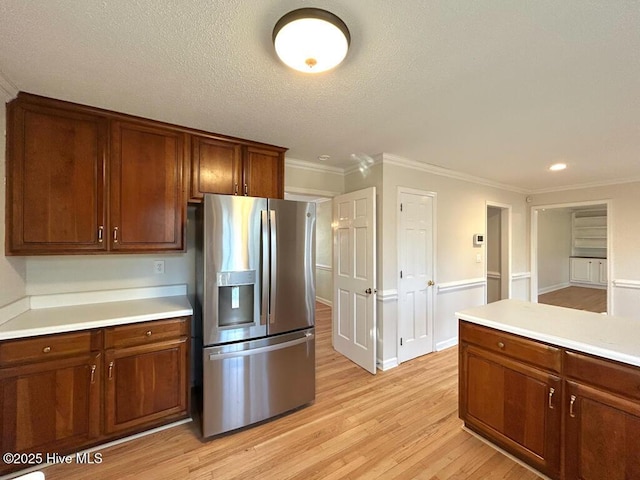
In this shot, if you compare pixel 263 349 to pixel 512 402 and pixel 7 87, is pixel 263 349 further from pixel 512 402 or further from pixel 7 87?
pixel 7 87

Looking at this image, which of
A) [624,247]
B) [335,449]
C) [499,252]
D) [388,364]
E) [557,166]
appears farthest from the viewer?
[499,252]

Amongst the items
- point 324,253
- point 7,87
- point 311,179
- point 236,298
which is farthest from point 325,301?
point 7,87

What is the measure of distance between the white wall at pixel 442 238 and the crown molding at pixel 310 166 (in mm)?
183

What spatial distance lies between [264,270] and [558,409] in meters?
2.06

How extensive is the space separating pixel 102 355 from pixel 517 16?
→ 9.82 ft

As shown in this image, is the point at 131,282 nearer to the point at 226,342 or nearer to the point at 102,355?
the point at 102,355

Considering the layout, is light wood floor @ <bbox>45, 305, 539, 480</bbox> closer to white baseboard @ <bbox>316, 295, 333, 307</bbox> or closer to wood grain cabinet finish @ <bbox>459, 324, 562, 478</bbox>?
wood grain cabinet finish @ <bbox>459, 324, 562, 478</bbox>

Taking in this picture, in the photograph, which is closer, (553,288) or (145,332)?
(145,332)

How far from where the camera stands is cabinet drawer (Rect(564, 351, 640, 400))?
128cm

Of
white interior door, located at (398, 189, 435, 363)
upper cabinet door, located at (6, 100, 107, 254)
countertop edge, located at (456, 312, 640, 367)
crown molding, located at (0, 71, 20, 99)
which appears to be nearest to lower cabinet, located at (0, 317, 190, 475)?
upper cabinet door, located at (6, 100, 107, 254)

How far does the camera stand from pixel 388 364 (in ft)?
9.99

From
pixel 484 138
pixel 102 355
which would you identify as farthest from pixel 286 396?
pixel 484 138

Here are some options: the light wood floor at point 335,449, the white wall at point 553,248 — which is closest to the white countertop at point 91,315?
the light wood floor at point 335,449

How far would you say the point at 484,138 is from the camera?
249 centimetres
